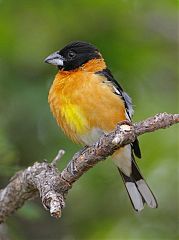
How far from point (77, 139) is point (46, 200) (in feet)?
5.13

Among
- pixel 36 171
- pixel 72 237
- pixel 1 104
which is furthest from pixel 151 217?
pixel 36 171

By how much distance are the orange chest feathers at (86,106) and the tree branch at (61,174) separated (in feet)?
2.44

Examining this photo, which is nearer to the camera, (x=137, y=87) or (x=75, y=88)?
(x=75, y=88)

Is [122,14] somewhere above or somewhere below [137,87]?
above

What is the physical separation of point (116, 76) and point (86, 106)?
194 cm

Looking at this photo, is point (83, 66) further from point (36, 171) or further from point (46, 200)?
point (46, 200)

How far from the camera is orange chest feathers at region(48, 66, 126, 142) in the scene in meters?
5.90

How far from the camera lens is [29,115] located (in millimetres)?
7418

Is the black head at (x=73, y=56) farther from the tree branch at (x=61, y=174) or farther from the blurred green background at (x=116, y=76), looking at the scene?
the tree branch at (x=61, y=174)

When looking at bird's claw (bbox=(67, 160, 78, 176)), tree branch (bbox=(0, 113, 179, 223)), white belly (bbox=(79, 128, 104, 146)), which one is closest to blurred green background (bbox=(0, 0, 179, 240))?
white belly (bbox=(79, 128, 104, 146))

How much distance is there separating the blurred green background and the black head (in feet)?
2.75

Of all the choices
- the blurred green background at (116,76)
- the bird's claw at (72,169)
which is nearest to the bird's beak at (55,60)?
the blurred green background at (116,76)

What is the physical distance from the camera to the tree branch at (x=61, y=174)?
438cm

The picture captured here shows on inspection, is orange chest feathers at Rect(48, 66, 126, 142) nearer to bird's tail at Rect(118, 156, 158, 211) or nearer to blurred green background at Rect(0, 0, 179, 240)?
bird's tail at Rect(118, 156, 158, 211)
